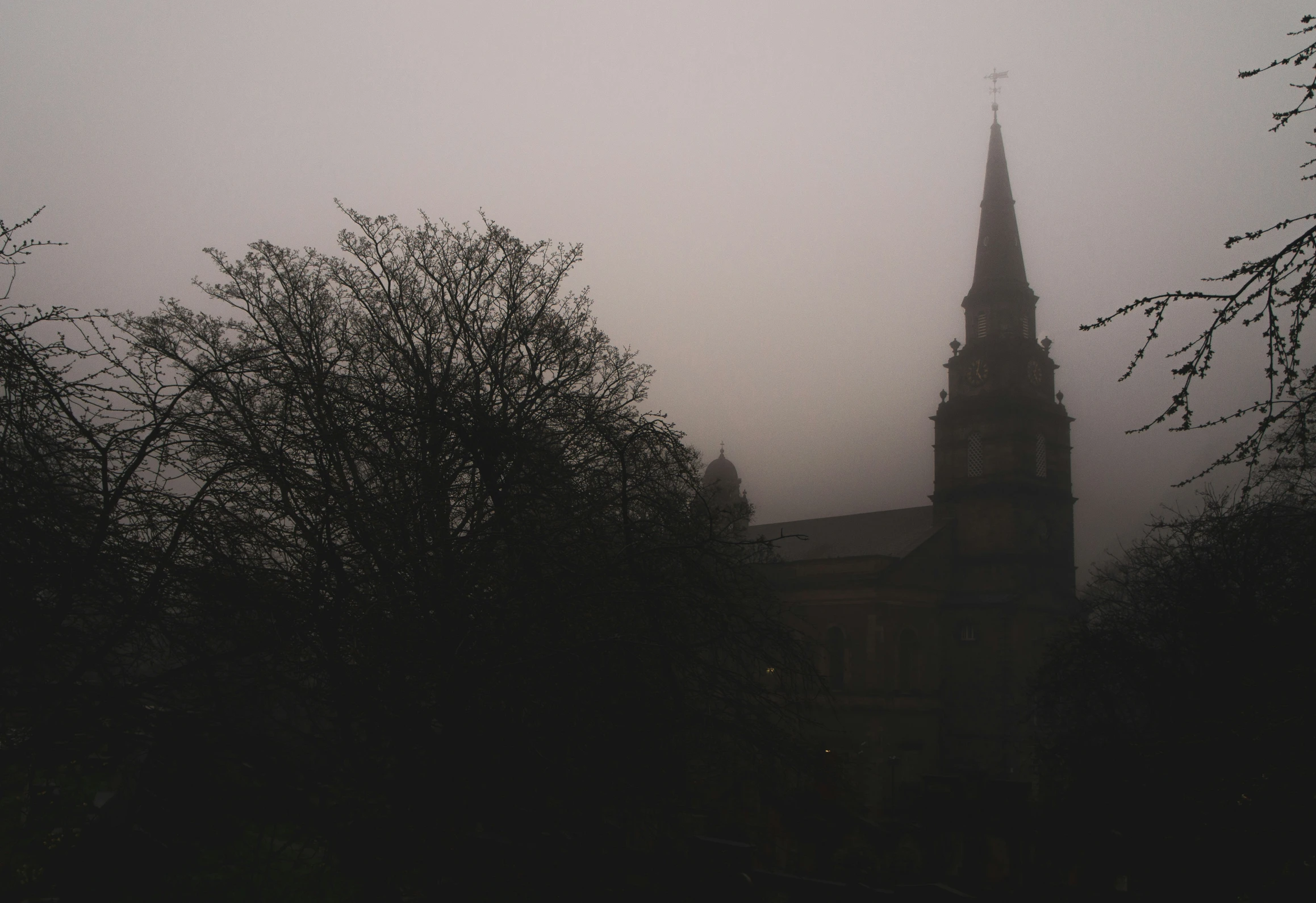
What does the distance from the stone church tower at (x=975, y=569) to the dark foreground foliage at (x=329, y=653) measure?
125ft

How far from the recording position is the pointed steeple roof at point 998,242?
43781 millimetres

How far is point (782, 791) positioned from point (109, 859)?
960cm

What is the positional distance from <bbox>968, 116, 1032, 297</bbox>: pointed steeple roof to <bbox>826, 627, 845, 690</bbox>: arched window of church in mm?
18575

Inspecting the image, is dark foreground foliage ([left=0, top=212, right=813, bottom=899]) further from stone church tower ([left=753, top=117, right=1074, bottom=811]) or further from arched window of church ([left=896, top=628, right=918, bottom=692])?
arched window of church ([left=896, top=628, right=918, bottom=692])

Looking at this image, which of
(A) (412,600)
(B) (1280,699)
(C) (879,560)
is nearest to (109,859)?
(A) (412,600)

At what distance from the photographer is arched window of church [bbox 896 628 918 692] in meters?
42.8

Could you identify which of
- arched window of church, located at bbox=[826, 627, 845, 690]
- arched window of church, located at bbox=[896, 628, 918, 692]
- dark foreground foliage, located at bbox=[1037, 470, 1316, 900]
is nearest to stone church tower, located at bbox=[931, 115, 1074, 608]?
arched window of church, located at bbox=[896, 628, 918, 692]

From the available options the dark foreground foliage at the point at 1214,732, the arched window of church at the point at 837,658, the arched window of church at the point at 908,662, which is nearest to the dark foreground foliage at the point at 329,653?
the dark foreground foliage at the point at 1214,732

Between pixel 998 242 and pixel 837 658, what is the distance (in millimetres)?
22663

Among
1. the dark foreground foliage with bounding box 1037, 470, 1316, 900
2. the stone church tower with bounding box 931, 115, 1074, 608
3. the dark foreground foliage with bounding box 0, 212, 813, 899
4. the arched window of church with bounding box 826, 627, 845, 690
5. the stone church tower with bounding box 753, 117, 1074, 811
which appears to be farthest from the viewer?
the arched window of church with bounding box 826, 627, 845, 690

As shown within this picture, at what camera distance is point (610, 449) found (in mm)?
4750

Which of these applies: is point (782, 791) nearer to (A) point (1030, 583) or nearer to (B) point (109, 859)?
(B) point (109, 859)

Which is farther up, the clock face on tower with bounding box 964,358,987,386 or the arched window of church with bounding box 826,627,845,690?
the clock face on tower with bounding box 964,358,987,386

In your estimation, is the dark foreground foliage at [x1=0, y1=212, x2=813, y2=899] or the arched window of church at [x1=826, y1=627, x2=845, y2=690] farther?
the arched window of church at [x1=826, y1=627, x2=845, y2=690]
